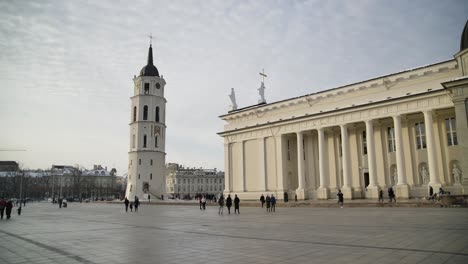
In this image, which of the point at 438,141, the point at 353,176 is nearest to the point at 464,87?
the point at 438,141

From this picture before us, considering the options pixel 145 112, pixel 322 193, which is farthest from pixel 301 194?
pixel 145 112

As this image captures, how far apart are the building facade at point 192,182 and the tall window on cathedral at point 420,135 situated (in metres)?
117

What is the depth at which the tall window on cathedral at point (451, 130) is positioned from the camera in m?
34.9

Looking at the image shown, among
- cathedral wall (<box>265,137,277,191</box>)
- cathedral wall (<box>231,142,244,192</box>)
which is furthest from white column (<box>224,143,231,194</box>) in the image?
cathedral wall (<box>265,137,277,191</box>)

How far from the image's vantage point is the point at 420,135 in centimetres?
3747

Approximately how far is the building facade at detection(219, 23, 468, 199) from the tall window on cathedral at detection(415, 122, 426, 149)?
97mm

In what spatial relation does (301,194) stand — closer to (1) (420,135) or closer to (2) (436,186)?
(1) (420,135)

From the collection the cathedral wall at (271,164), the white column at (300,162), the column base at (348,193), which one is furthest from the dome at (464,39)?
the cathedral wall at (271,164)

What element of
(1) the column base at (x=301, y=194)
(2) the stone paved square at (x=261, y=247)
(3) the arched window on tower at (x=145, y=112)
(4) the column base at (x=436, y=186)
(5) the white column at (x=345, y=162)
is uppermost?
(3) the arched window on tower at (x=145, y=112)

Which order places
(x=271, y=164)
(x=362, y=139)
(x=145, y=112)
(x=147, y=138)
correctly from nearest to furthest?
1. (x=362, y=139)
2. (x=271, y=164)
3. (x=147, y=138)
4. (x=145, y=112)

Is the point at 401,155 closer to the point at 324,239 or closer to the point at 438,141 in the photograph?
the point at 438,141

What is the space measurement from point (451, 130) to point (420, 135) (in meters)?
3.04

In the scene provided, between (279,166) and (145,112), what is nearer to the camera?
(279,166)

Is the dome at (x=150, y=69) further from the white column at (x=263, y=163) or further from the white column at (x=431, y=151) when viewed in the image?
the white column at (x=431, y=151)
